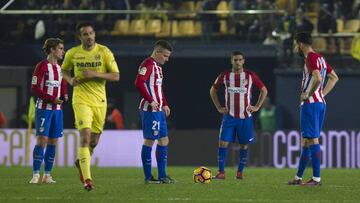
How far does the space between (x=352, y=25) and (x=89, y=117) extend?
1672cm

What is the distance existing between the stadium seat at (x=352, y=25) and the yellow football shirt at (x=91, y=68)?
52.6 feet

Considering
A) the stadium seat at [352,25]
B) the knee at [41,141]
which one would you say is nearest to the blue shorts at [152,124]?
the knee at [41,141]

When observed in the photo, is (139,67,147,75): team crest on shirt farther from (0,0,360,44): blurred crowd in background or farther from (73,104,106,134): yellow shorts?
(0,0,360,44): blurred crowd in background

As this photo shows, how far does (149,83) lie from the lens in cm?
1466

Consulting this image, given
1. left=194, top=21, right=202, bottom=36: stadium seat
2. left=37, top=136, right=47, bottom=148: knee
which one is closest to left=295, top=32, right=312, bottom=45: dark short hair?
left=37, top=136, right=47, bottom=148: knee

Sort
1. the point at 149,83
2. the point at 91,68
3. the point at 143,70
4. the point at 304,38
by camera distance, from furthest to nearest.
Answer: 1. the point at 149,83
2. the point at 143,70
3. the point at 304,38
4. the point at 91,68

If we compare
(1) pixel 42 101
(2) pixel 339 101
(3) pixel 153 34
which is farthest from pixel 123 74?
(1) pixel 42 101

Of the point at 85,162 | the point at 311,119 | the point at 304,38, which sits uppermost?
the point at 304,38

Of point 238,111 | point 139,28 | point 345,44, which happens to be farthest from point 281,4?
point 238,111

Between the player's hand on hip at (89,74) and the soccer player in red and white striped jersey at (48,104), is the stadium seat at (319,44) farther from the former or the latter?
the player's hand on hip at (89,74)

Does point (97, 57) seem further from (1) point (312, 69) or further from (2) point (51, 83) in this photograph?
(1) point (312, 69)

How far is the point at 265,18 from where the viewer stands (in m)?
27.9

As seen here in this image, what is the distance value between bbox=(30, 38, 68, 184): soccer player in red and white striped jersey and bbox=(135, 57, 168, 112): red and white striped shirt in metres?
1.26

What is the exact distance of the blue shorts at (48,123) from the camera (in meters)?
15.1
